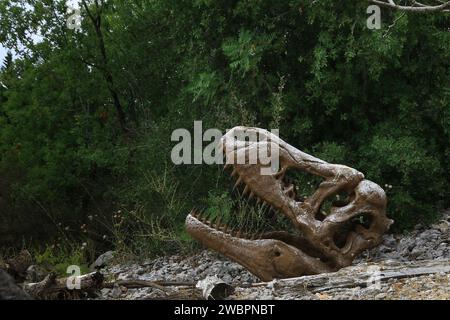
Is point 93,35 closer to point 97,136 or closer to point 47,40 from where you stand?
point 47,40

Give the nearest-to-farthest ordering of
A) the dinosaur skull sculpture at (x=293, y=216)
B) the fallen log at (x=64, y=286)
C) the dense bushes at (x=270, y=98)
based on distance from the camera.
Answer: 1. the fallen log at (x=64, y=286)
2. the dinosaur skull sculpture at (x=293, y=216)
3. the dense bushes at (x=270, y=98)

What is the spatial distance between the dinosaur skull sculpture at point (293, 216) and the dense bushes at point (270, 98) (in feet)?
10.0

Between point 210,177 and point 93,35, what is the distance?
5.32 m

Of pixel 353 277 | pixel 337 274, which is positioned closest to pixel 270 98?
pixel 337 274

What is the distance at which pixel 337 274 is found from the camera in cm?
652

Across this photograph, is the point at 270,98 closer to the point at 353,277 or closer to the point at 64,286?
the point at 353,277

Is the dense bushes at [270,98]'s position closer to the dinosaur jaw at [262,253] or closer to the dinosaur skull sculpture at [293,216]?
the dinosaur skull sculpture at [293,216]

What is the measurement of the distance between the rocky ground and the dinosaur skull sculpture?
26 centimetres

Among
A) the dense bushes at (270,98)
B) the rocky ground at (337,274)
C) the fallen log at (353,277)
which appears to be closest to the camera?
the rocky ground at (337,274)

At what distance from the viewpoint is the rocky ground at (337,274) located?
231 inches

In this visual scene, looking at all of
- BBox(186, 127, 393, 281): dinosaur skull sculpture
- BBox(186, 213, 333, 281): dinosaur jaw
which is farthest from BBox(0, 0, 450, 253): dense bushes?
BBox(186, 213, 333, 281): dinosaur jaw

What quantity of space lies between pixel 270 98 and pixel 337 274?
457 cm

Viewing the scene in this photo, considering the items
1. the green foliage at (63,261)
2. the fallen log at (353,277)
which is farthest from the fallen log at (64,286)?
the green foliage at (63,261)

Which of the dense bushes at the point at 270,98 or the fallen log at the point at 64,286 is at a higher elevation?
the dense bushes at the point at 270,98
